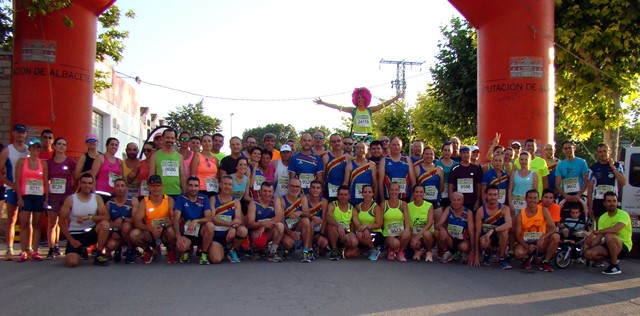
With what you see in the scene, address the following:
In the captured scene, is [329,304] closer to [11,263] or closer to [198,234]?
[198,234]

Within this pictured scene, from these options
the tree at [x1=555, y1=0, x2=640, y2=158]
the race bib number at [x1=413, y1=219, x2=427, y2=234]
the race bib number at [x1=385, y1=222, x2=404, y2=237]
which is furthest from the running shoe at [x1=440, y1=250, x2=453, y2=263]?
the tree at [x1=555, y1=0, x2=640, y2=158]

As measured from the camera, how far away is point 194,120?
58031mm

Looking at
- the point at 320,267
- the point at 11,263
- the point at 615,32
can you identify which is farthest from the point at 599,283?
the point at 615,32

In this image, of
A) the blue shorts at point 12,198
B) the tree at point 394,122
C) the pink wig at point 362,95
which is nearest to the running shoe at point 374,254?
the pink wig at point 362,95

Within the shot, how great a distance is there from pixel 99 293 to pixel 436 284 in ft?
12.3

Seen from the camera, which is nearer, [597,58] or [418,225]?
[418,225]

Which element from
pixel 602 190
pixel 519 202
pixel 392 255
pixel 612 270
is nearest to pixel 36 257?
pixel 392 255

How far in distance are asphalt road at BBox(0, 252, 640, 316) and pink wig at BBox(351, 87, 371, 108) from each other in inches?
156

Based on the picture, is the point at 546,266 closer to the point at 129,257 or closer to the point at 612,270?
the point at 612,270

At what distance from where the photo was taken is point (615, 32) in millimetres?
14312

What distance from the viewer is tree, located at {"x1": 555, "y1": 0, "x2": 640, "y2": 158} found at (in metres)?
14.3

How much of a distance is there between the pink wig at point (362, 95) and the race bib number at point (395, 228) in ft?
10.6

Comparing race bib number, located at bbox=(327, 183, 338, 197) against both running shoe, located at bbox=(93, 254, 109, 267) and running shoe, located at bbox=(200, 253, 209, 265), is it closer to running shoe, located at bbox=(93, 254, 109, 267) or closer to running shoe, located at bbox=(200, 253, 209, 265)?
running shoe, located at bbox=(200, 253, 209, 265)

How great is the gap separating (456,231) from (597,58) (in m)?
8.39
